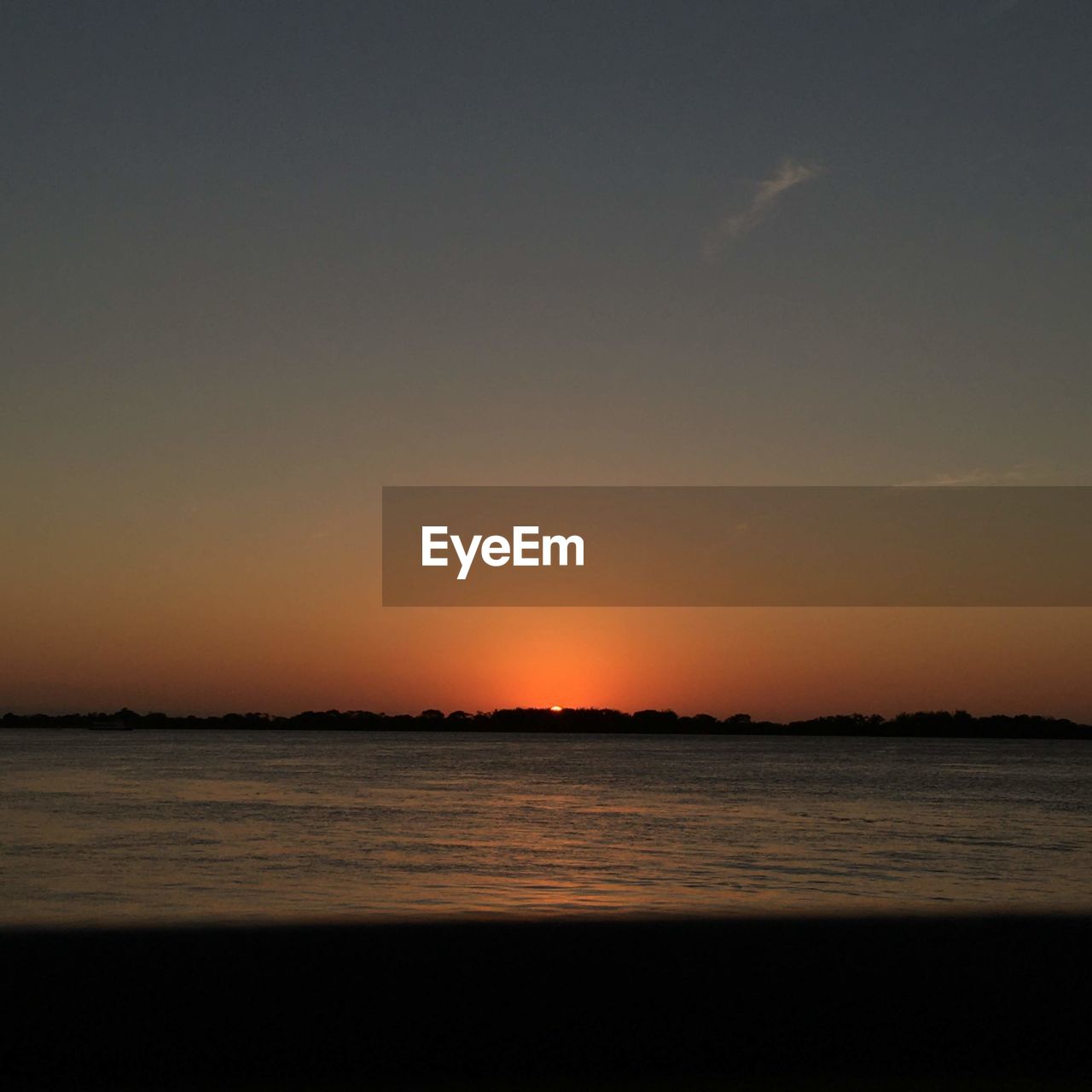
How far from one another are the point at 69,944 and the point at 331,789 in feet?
168

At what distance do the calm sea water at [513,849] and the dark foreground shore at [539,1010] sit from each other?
5506 mm

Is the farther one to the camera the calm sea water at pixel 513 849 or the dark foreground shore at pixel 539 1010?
the calm sea water at pixel 513 849

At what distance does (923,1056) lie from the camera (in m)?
10.8

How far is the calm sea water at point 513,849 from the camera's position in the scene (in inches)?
861

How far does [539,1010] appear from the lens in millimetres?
11586

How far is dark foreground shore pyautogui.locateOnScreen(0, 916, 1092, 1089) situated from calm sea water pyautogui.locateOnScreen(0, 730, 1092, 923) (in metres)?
5.51

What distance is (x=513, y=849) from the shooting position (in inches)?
1272

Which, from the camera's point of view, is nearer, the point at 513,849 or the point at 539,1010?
the point at 539,1010

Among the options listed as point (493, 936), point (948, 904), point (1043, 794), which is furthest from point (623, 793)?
point (493, 936)

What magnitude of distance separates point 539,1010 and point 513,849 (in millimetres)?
21056

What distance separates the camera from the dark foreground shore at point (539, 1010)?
10.2 metres

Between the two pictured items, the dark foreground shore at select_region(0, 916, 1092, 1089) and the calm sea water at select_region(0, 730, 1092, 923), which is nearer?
the dark foreground shore at select_region(0, 916, 1092, 1089)

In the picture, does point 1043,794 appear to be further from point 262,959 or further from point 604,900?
point 262,959

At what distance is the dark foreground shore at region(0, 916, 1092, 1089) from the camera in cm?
1025
